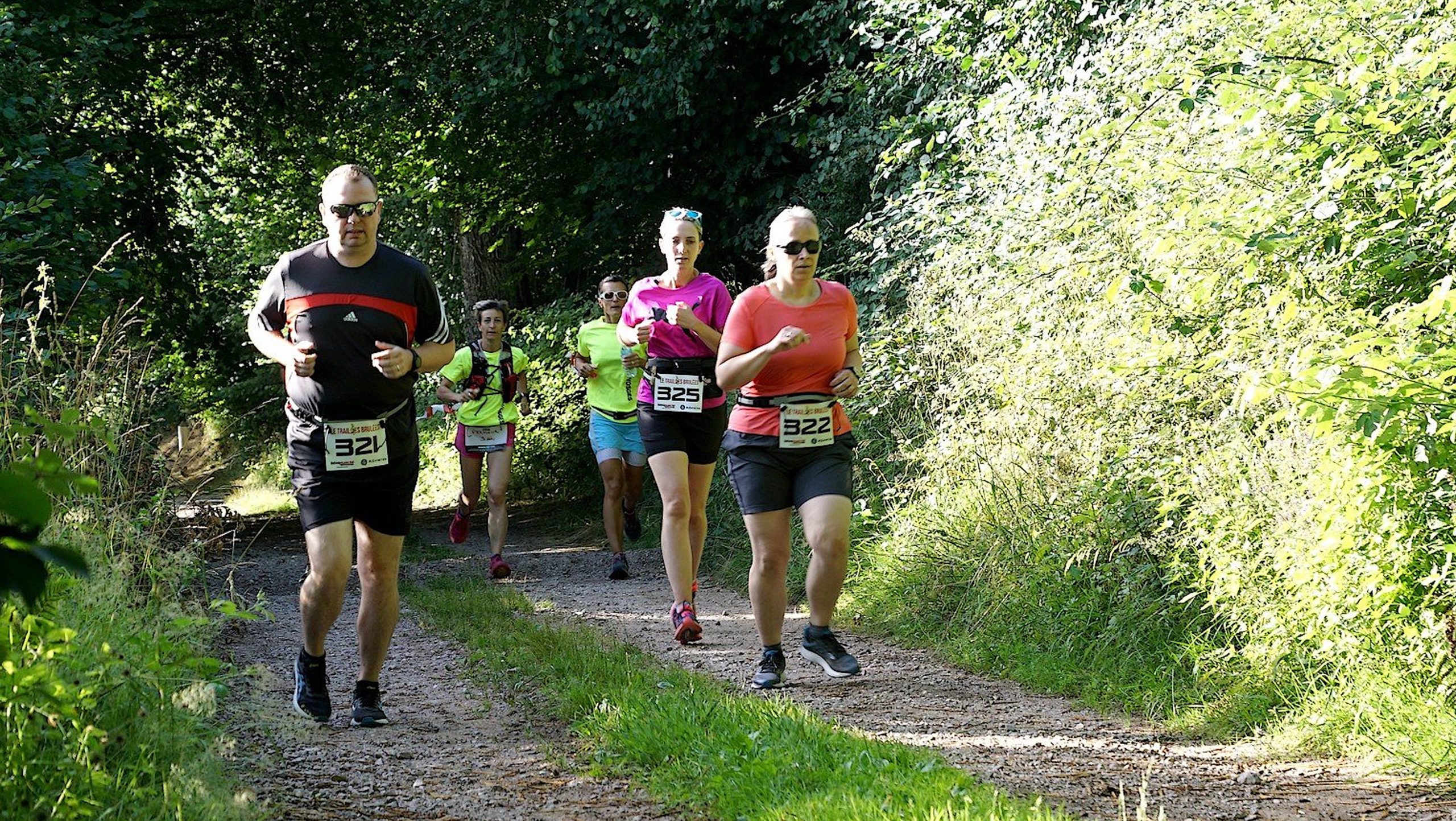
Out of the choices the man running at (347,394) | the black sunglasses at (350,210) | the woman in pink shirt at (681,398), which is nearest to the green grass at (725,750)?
the woman in pink shirt at (681,398)

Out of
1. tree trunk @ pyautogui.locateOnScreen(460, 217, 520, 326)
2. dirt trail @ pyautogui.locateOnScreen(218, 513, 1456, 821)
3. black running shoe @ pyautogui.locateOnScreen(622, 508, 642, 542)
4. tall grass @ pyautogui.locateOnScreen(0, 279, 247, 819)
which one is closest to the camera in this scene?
tall grass @ pyautogui.locateOnScreen(0, 279, 247, 819)

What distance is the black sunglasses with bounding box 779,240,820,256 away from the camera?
20.5 ft

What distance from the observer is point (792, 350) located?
6.24 meters

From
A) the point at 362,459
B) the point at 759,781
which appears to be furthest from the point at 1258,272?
the point at 362,459

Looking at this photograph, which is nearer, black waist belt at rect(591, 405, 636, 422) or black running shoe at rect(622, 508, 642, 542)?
black waist belt at rect(591, 405, 636, 422)

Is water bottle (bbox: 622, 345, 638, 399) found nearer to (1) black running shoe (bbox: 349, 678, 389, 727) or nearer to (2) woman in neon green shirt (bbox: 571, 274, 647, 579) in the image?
(2) woman in neon green shirt (bbox: 571, 274, 647, 579)

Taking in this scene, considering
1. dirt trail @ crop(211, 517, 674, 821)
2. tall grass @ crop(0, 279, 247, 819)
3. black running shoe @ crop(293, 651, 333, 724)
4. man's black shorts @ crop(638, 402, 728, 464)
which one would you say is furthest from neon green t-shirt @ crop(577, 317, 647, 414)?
tall grass @ crop(0, 279, 247, 819)

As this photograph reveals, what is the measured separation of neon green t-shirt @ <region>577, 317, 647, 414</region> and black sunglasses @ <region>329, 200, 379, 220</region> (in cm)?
521

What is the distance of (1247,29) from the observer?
6477mm

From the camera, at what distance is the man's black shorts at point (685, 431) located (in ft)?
25.6

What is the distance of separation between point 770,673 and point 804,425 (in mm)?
1136

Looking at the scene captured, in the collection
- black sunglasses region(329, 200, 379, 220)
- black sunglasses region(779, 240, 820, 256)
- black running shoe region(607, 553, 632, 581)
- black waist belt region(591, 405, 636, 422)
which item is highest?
black sunglasses region(329, 200, 379, 220)

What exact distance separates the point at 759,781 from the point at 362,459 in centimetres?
207

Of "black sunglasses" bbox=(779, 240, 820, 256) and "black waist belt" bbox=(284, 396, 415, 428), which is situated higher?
"black sunglasses" bbox=(779, 240, 820, 256)
